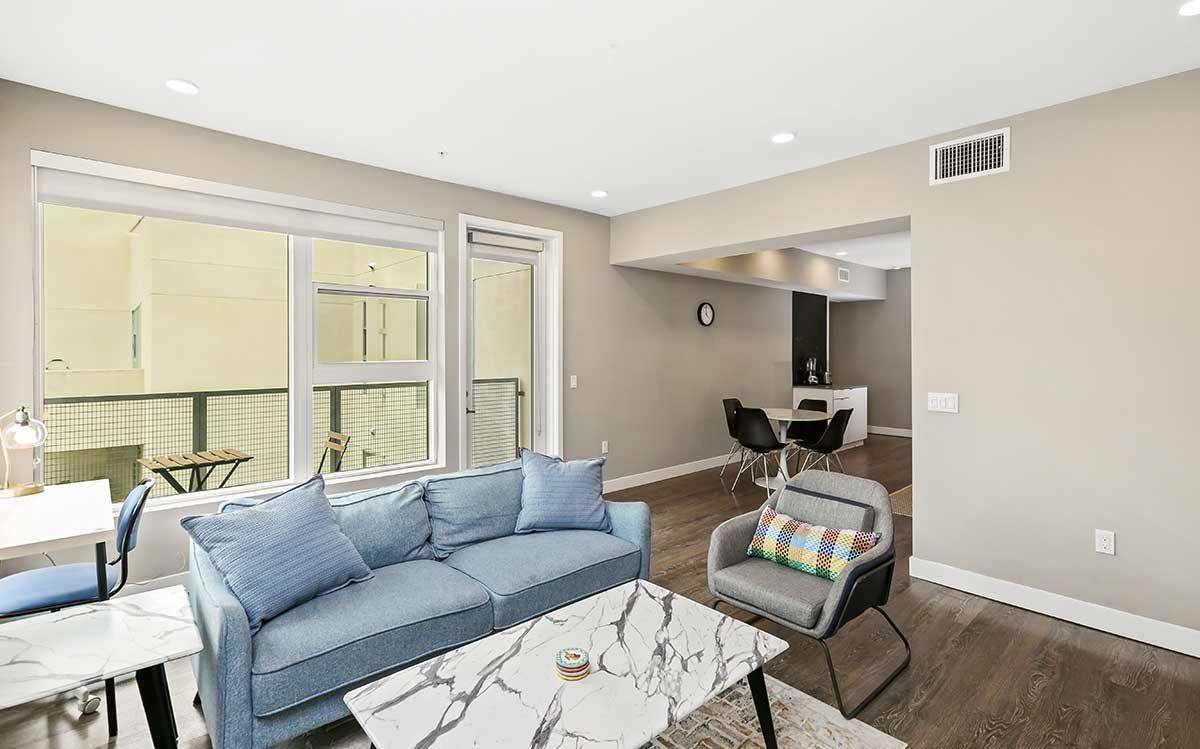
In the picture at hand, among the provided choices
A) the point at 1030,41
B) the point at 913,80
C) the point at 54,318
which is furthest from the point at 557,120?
the point at 54,318

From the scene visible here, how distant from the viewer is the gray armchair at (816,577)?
7.45ft

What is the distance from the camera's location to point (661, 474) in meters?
6.16

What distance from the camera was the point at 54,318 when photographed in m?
3.09

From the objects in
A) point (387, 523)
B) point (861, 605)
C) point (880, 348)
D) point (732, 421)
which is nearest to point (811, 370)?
point (880, 348)

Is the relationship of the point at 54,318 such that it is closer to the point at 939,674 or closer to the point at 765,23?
the point at 765,23

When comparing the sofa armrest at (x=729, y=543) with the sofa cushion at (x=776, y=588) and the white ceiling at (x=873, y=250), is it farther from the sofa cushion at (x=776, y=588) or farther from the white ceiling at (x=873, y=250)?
the white ceiling at (x=873, y=250)

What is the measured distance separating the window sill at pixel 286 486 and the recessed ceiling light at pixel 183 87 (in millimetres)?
2089

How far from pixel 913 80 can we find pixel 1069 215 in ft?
3.63

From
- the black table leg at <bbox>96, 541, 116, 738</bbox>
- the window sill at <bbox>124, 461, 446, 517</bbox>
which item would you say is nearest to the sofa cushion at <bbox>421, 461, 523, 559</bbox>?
the window sill at <bbox>124, 461, 446, 517</bbox>

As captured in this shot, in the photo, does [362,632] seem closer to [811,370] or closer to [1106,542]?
[1106,542]

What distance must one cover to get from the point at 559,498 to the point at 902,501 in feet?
11.9

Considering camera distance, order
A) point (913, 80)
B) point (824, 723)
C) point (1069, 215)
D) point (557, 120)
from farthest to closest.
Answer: point (557, 120)
point (1069, 215)
point (913, 80)
point (824, 723)

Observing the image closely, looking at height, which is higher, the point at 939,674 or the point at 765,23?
the point at 765,23

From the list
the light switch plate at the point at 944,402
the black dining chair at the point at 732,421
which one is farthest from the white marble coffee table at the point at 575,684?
the black dining chair at the point at 732,421
